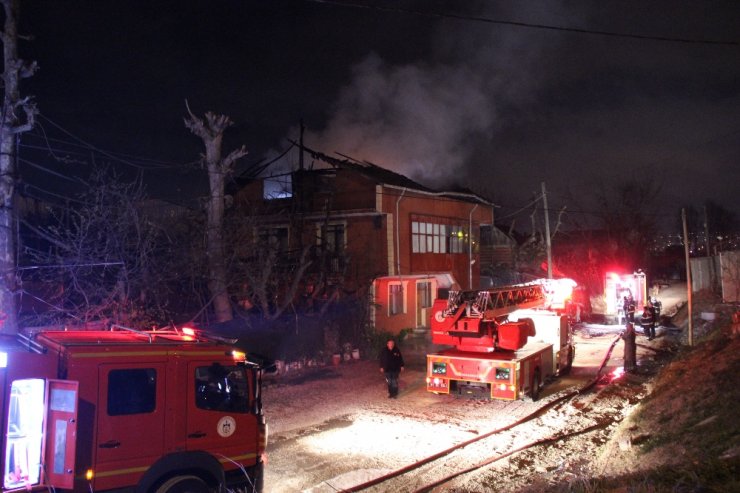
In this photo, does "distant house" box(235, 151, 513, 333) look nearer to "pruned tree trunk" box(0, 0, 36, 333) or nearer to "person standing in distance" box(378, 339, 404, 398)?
"person standing in distance" box(378, 339, 404, 398)

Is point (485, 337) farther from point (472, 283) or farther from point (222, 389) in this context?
point (472, 283)

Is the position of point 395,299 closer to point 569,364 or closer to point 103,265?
point 569,364

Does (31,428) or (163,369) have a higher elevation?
(163,369)

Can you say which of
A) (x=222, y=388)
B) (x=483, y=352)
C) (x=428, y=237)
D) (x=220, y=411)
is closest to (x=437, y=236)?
(x=428, y=237)

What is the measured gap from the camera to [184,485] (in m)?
6.59

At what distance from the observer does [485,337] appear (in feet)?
47.0

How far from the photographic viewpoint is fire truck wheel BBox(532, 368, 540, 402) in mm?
14570

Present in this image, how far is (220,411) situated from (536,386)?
9.78 meters

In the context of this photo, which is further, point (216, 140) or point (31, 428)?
point (216, 140)

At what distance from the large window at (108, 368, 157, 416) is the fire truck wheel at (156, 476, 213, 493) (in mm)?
809

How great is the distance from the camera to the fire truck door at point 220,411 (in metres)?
6.76

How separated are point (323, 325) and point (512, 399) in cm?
766

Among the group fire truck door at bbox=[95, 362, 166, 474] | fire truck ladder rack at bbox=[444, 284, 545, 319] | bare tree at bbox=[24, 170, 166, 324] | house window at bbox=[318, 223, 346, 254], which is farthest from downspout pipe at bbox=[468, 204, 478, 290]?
fire truck door at bbox=[95, 362, 166, 474]

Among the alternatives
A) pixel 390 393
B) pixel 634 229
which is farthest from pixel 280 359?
pixel 634 229
